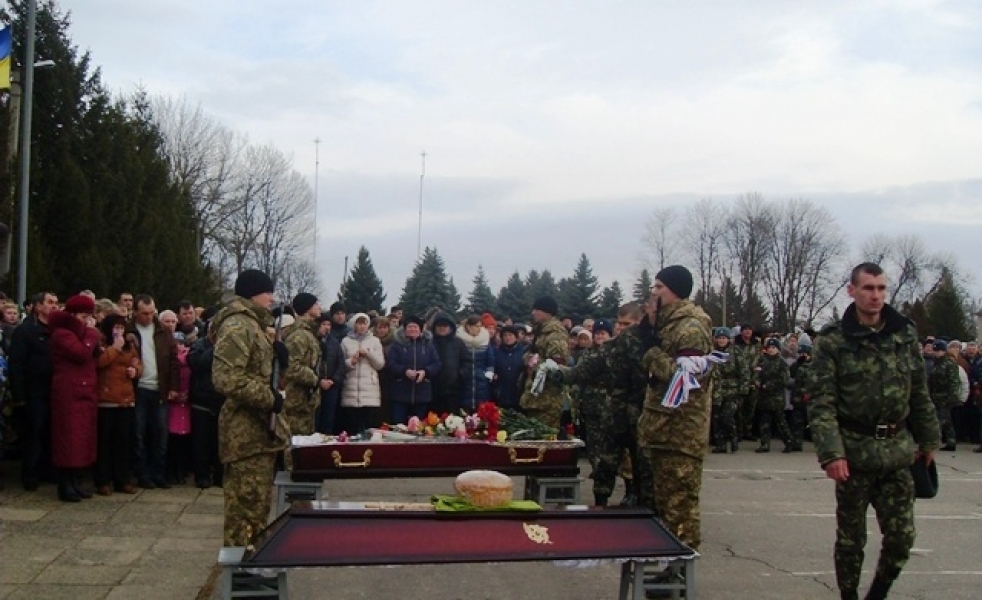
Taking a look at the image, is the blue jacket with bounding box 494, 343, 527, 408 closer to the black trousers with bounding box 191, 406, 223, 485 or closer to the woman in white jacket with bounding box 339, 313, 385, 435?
the woman in white jacket with bounding box 339, 313, 385, 435

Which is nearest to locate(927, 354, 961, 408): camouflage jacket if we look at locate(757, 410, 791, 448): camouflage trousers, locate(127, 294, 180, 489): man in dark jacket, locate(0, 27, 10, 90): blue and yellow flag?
locate(757, 410, 791, 448): camouflage trousers

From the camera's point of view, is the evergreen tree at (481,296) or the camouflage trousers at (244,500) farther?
the evergreen tree at (481,296)

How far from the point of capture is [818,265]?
220 feet

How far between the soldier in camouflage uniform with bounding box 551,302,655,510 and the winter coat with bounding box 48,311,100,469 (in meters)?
4.52

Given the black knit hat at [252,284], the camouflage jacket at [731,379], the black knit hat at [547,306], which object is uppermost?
the black knit hat at [252,284]

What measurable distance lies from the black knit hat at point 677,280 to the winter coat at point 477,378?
7.28m

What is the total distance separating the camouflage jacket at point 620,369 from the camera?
7793 mm

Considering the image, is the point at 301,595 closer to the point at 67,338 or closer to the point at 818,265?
the point at 67,338

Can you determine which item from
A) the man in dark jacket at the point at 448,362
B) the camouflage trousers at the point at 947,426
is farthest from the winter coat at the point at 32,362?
the camouflage trousers at the point at 947,426

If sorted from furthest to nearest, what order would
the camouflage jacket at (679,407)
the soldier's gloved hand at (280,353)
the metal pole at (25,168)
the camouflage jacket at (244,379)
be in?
the metal pole at (25,168) < the camouflage jacket at (679,407) < the soldier's gloved hand at (280,353) < the camouflage jacket at (244,379)

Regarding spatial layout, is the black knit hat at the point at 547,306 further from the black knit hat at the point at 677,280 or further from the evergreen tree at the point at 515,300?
the evergreen tree at the point at 515,300

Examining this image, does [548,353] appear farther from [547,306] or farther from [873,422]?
[873,422]

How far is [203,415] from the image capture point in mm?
11133

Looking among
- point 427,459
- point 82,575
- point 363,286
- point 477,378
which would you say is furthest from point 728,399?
point 363,286
